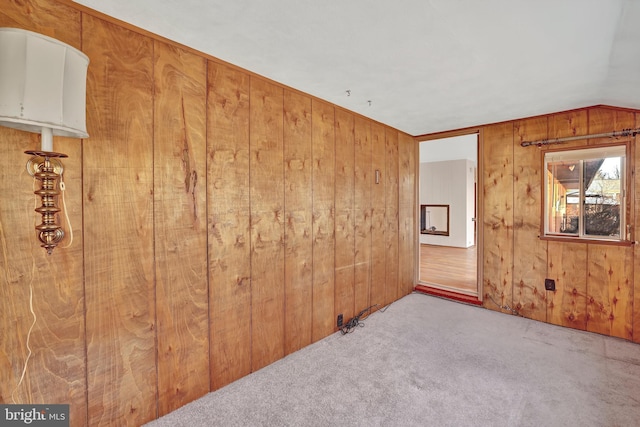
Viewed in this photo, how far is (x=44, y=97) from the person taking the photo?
3.58 feet

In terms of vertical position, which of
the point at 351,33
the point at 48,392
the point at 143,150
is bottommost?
the point at 48,392

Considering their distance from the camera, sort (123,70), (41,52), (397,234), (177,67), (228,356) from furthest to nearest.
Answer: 1. (397,234)
2. (228,356)
3. (177,67)
4. (123,70)
5. (41,52)

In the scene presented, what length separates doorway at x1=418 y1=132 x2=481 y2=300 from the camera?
240 inches

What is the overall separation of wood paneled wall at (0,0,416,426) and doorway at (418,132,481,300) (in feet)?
13.7

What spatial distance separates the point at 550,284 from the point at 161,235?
3.86m

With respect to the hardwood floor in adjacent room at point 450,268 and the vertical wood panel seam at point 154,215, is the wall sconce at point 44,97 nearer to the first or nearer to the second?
the vertical wood panel seam at point 154,215

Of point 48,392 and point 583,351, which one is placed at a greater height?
point 48,392

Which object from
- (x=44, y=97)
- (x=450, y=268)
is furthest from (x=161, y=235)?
(x=450, y=268)

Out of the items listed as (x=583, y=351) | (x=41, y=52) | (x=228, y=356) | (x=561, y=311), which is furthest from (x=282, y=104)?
(x=561, y=311)

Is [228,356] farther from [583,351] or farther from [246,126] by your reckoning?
[583,351]

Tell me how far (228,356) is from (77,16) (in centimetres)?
218

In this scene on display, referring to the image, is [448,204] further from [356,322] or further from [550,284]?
[356,322]

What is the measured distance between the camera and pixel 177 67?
67.3 inches

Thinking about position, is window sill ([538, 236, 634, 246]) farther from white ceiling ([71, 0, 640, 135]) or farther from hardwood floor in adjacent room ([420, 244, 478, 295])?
white ceiling ([71, 0, 640, 135])
